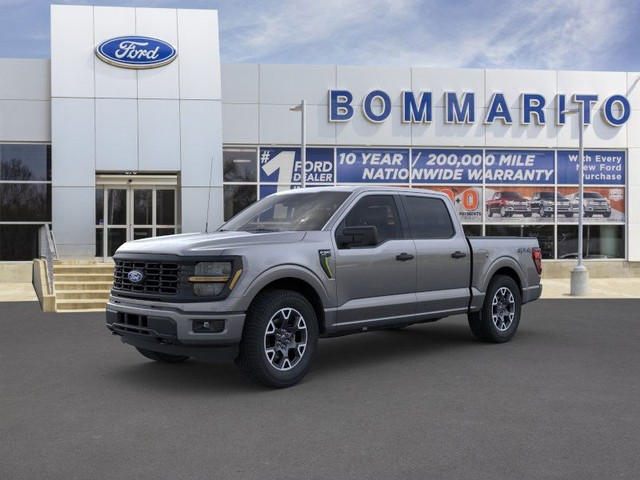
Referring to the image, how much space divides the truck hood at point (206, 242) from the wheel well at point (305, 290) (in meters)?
0.41

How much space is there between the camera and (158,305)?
21.5 ft

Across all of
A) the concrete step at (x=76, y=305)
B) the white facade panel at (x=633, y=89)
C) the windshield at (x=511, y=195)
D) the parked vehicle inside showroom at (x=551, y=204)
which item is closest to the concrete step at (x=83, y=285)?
the concrete step at (x=76, y=305)

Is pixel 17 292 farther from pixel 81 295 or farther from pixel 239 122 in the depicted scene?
pixel 239 122

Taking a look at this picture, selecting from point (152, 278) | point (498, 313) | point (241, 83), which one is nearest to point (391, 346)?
point (498, 313)

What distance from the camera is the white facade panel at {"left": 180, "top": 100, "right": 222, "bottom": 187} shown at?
20.2 metres

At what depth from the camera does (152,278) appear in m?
6.76

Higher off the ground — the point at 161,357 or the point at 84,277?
the point at 84,277

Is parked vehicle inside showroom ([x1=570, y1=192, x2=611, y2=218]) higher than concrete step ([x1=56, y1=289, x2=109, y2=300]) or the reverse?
higher

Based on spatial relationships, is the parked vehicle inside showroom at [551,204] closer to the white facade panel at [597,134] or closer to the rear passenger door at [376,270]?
the white facade panel at [597,134]

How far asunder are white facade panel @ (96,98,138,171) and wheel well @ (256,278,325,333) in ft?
46.4


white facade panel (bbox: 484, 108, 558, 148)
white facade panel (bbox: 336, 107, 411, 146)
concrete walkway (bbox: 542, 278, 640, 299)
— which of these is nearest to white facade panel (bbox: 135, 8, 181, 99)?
white facade panel (bbox: 336, 107, 411, 146)

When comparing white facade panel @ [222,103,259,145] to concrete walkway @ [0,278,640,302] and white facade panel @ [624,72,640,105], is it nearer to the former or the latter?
concrete walkway @ [0,278,640,302]

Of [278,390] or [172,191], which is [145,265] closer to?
[278,390]

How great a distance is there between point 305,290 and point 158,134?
14217mm
